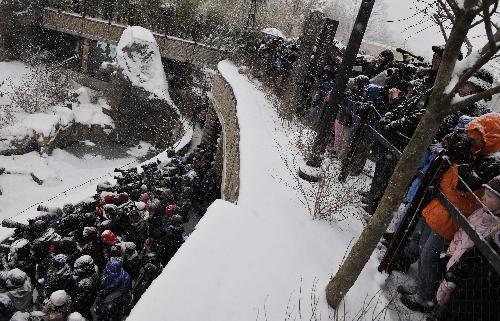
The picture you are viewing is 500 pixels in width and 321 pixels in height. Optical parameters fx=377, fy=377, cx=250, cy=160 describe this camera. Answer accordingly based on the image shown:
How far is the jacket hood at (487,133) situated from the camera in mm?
3338

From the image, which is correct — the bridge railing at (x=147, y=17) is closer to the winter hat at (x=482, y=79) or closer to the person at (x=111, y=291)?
the person at (x=111, y=291)

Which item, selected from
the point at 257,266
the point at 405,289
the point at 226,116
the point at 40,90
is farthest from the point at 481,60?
the point at 40,90

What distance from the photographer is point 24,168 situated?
15.3 meters

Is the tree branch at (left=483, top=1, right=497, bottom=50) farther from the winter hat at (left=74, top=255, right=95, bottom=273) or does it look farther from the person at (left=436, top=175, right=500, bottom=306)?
the winter hat at (left=74, top=255, right=95, bottom=273)

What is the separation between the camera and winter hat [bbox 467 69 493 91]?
14.0 feet

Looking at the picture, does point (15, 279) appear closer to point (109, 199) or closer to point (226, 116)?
point (109, 199)

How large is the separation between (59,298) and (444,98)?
5190 mm

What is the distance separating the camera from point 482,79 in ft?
14.5

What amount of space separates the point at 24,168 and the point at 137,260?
11.8 metres

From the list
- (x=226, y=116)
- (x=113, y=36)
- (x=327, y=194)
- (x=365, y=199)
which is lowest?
(x=113, y=36)

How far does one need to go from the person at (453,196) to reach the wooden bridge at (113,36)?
59.3 feet

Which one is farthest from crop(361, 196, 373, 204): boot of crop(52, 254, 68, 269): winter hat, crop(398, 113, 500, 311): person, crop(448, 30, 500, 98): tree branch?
crop(52, 254, 68, 269): winter hat

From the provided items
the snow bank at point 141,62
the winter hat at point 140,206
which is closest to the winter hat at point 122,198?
the winter hat at point 140,206

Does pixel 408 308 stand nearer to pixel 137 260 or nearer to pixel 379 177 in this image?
pixel 379 177
